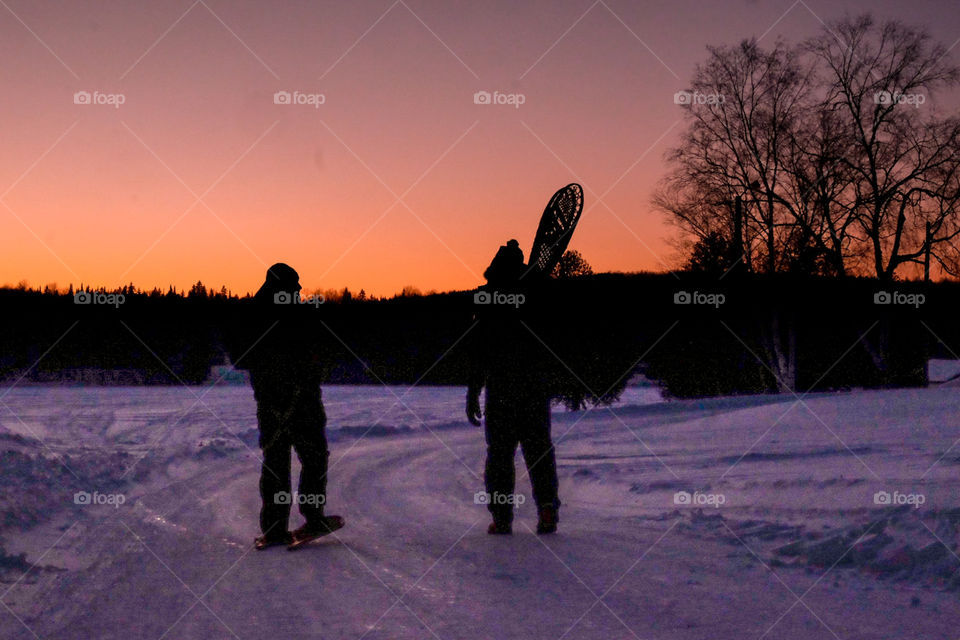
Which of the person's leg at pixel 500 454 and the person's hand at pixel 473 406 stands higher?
the person's hand at pixel 473 406

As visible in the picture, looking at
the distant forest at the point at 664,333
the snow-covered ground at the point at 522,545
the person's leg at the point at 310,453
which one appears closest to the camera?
the snow-covered ground at the point at 522,545

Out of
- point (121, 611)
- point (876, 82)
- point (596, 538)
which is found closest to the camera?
point (121, 611)

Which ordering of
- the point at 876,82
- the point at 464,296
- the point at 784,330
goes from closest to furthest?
1. the point at 784,330
2. the point at 464,296
3. the point at 876,82

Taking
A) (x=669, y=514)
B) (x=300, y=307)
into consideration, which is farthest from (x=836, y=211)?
(x=300, y=307)

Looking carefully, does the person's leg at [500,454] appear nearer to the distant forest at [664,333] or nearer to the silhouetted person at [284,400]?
the silhouetted person at [284,400]

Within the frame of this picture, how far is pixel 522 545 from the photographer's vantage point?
6098mm

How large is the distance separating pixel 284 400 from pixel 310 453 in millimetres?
416

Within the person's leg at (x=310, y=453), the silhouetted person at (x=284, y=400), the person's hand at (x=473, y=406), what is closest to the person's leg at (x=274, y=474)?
the silhouetted person at (x=284, y=400)

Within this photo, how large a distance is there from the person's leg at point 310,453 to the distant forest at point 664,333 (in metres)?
8.92

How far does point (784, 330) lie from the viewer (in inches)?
806

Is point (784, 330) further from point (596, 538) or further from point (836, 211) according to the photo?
point (596, 538)

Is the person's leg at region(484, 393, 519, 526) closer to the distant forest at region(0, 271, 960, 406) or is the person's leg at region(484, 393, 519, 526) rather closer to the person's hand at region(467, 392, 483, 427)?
the person's hand at region(467, 392, 483, 427)

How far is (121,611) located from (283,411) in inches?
80.2

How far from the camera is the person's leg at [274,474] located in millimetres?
6152
